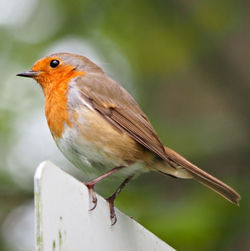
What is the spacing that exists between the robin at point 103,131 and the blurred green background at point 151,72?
986 mm

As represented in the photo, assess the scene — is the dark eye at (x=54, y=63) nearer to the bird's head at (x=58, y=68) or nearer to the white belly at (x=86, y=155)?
the bird's head at (x=58, y=68)

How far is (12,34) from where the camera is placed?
5.82 m

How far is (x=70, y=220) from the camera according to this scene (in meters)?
1.94

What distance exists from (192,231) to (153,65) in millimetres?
2187

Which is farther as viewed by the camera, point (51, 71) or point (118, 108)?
point (51, 71)

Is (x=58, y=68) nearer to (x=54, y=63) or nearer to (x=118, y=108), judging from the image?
(x=54, y=63)

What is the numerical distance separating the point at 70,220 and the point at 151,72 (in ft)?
13.8

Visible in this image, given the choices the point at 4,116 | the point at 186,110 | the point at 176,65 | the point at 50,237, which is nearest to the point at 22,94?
the point at 4,116

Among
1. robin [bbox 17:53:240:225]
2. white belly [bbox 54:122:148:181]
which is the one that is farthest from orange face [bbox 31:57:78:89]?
white belly [bbox 54:122:148:181]

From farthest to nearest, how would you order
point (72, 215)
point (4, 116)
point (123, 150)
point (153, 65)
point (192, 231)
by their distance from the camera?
point (153, 65) → point (4, 116) → point (192, 231) → point (123, 150) → point (72, 215)

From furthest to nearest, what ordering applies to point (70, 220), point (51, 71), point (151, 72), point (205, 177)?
point (151, 72), point (51, 71), point (205, 177), point (70, 220)

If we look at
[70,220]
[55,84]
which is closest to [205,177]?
[55,84]

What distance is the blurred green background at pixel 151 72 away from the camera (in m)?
4.80

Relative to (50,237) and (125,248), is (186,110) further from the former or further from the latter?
(50,237)
